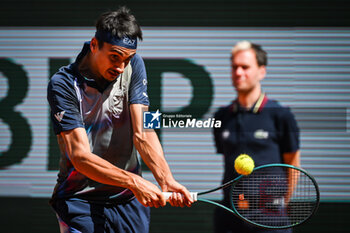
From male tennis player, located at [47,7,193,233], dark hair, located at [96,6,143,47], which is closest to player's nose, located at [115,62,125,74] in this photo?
male tennis player, located at [47,7,193,233]

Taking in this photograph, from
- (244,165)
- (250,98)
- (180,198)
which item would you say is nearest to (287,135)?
(244,165)

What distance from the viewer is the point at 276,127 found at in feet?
11.6

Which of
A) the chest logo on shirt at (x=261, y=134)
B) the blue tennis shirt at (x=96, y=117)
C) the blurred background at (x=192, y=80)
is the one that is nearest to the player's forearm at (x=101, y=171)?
the blue tennis shirt at (x=96, y=117)

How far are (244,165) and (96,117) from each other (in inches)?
45.3

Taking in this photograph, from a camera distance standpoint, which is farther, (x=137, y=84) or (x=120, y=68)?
(x=137, y=84)

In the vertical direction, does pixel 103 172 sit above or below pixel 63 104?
below

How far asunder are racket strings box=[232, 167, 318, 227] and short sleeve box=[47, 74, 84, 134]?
4.46 ft

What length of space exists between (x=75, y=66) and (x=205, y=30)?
7.50ft

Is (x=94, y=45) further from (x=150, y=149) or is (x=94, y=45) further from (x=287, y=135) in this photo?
(x=287, y=135)

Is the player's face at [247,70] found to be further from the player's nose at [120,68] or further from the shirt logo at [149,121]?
the player's nose at [120,68]

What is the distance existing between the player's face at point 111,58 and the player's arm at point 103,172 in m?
0.46

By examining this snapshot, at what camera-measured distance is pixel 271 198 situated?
349 centimetres

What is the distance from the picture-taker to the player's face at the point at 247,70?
13.0ft

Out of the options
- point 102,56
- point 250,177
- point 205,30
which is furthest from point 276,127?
point 205,30
